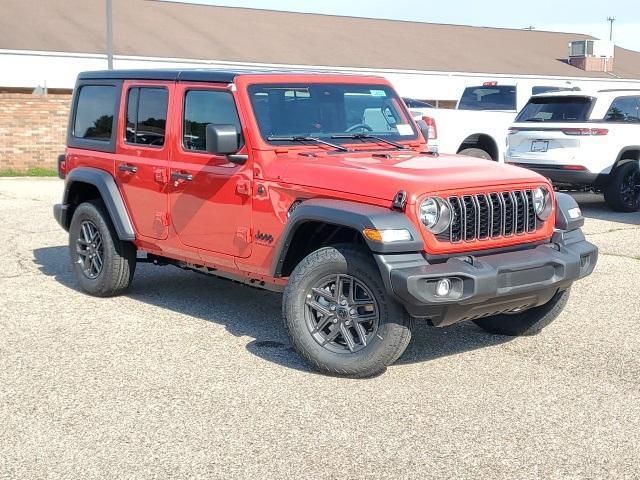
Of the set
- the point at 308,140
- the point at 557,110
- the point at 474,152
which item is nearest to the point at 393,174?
the point at 308,140

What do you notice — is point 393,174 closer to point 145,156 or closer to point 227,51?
point 145,156

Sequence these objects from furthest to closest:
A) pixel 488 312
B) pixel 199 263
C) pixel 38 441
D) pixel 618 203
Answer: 1. pixel 618 203
2. pixel 199 263
3. pixel 488 312
4. pixel 38 441

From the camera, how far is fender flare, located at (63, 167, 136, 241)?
772 cm

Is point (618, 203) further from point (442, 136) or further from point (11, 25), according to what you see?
point (11, 25)

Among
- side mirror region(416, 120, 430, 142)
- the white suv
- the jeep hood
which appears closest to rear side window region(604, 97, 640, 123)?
the white suv

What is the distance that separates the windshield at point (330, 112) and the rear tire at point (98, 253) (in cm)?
209

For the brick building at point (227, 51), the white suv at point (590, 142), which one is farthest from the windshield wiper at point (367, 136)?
the brick building at point (227, 51)

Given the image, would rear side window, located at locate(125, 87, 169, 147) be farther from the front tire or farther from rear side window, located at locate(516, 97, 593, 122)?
rear side window, located at locate(516, 97, 593, 122)

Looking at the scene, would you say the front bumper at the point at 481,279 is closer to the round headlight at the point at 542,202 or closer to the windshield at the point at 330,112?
the round headlight at the point at 542,202

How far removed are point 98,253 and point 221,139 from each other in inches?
97.1

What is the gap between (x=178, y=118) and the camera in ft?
23.7

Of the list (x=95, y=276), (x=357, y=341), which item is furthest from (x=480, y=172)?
(x=95, y=276)

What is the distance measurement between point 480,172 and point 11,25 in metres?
28.3

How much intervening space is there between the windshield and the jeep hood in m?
0.31
